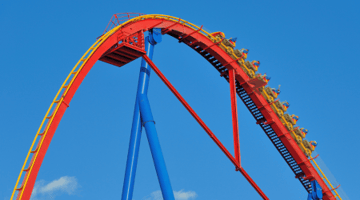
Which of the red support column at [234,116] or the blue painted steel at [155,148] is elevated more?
the red support column at [234,116]

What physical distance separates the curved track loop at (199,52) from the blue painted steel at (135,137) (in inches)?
56.1

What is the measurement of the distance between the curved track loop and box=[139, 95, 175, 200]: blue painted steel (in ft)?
9.55

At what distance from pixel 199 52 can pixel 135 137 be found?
7.34m

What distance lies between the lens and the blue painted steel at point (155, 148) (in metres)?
16.8

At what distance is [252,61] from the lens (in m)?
25.6

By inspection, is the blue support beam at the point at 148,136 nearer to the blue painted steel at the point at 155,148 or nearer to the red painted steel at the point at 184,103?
the blue painted steel at the point at 155,148

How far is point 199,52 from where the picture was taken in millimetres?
23750

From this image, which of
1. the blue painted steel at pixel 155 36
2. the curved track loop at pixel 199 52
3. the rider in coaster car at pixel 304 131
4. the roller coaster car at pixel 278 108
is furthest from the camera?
the rider in coaster car at pixel 304 131

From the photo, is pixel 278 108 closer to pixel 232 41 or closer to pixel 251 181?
pixel 232 41

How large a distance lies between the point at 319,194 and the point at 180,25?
12.4 metres

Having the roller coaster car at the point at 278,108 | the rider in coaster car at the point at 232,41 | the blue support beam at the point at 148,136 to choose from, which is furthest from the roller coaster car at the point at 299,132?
the blue support beam at the point at 148,136

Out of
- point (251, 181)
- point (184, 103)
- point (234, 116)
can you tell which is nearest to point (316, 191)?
point (251, 181)

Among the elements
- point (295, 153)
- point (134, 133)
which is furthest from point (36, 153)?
point (295, 153)

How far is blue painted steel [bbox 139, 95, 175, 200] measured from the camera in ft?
55.2
